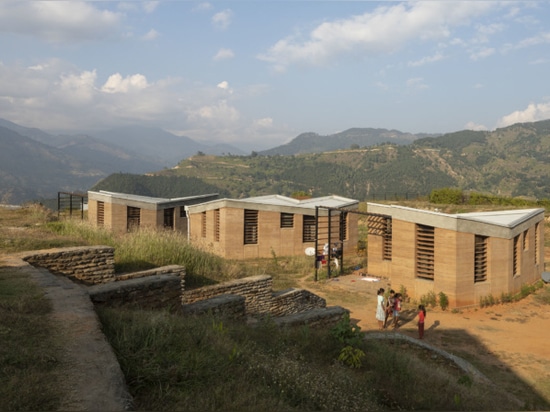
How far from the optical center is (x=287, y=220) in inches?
973

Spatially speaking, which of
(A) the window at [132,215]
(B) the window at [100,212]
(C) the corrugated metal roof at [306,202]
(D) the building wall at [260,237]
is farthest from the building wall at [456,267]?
(B) the window at [100,212]

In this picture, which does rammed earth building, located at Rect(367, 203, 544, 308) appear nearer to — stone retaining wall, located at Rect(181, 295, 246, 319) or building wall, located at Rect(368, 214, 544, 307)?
building wall, located at Rect(368, 214, 544, 307)

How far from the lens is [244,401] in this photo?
4008 millimetres

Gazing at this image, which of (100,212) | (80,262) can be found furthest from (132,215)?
(80,262)

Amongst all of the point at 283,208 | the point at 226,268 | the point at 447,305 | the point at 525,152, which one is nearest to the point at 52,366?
the point at 226,268

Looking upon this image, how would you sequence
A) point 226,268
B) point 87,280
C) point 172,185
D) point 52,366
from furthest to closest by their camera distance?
point 172,185 < point 226,268 < point 87,280 < point 52,366

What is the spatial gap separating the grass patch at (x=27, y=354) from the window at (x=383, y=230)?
15785 mm

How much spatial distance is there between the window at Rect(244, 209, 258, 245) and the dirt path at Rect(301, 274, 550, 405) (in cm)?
629

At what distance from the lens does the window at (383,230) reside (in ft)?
64.3

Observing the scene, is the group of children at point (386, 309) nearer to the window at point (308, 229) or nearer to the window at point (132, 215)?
the window at point (308, 229)

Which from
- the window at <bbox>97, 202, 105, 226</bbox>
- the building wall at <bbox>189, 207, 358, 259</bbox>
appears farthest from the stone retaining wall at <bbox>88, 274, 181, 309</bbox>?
the window at <bbox>97, 202, 105, 226</bbox>

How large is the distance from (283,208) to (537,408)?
1729 centimetres

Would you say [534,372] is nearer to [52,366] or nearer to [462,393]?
[462,393]

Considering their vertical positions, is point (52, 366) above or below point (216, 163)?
below
